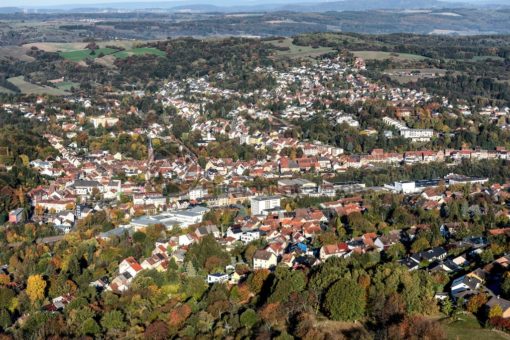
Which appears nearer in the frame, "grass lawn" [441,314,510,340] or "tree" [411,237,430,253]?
"grass lawn" [441,314,510,340]

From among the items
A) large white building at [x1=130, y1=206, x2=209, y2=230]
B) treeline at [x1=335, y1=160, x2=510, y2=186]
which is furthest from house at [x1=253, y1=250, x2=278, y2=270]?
treeline at [x1=335, y1=160, x2=510, y2=186]

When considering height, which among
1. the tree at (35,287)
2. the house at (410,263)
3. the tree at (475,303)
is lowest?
the tree at (35,287)

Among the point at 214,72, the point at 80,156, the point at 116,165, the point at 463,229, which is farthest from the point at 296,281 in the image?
the point at 214,72

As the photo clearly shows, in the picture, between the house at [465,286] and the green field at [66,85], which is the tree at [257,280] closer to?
the house at [465,286]

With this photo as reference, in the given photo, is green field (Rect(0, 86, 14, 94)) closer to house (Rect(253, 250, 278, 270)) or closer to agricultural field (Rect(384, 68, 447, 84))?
agricultural field (Rect(384, 68, 447, 84))

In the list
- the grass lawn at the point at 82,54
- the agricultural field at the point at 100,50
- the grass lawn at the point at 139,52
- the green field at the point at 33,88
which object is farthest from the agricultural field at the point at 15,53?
the green field at the point at 33,88
